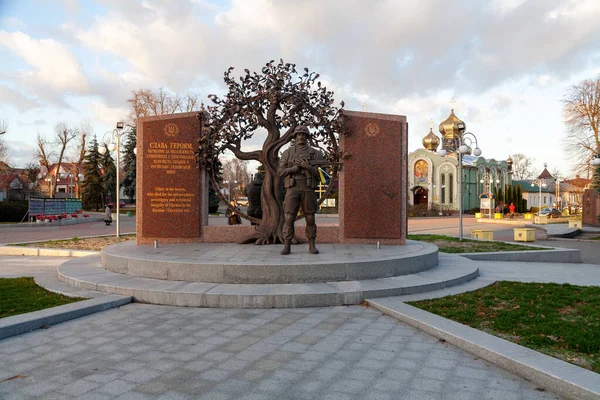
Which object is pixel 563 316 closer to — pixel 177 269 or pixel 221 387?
pixel 221 387

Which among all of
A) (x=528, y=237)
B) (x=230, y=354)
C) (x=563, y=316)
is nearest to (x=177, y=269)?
(x=230, y=354)

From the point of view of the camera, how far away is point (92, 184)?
4859 centimetres

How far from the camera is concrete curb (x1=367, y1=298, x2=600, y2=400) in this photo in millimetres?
3188

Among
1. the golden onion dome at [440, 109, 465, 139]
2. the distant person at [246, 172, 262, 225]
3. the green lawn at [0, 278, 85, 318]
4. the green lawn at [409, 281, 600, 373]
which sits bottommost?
the green lawn at [0, 278, 85, 318]

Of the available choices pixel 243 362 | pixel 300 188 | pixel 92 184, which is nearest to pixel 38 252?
pixel 300 188

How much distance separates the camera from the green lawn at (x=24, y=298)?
5.62m

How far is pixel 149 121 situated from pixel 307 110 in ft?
12.7

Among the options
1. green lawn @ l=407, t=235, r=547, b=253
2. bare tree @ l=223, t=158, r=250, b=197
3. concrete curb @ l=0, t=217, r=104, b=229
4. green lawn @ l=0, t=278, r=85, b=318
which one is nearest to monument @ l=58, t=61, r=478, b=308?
green lawn @ l=0, t=278, r=85, b=318

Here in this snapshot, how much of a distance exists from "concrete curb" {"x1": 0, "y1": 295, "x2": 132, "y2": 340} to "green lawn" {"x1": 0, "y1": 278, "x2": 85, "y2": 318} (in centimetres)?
39

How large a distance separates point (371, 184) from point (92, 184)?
4662 centimetres


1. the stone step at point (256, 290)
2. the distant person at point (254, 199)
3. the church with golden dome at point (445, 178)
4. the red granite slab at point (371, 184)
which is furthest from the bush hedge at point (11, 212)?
the church with golden dome at point (445, 178)

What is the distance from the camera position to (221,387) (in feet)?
11.1

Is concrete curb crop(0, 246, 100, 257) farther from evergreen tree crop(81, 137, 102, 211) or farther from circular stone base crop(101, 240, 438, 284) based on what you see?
evergreen tree crop(81, 137, 102, 211)

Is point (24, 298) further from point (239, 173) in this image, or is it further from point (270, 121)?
point (239, 173)
